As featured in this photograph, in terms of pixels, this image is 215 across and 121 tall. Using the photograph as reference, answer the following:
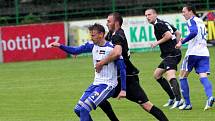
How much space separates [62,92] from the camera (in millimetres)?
16547

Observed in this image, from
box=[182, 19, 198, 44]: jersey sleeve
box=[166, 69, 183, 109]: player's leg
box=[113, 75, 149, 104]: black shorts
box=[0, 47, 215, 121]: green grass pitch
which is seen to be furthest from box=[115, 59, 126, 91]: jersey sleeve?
box=[166, 69, 183, 109]: player's leg

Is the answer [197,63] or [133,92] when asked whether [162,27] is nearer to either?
[197,63]

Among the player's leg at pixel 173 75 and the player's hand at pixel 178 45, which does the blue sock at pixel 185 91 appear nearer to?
the player's leg at pixel 173 75

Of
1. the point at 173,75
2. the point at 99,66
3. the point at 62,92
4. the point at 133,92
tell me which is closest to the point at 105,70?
the point at 99,66

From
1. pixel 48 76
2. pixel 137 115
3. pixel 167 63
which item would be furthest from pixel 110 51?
pixel 48 76

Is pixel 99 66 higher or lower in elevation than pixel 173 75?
higher

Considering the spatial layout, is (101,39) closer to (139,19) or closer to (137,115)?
(137,115)

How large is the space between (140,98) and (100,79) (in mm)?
942

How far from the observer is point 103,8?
32781 mm

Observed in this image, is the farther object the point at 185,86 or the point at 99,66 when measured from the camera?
the point at 185,86

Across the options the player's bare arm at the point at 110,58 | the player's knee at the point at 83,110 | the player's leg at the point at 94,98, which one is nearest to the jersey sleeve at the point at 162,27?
the player's bare arm at the point at 110,58

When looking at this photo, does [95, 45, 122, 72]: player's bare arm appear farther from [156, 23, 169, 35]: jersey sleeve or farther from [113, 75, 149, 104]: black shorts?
[156, 23, 169, 35]: jersey sleeve

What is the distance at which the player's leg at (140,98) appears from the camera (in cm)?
1044

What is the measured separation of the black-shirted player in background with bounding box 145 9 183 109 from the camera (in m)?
13.1
